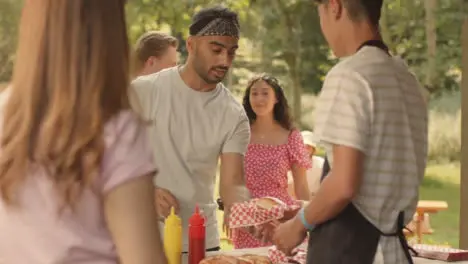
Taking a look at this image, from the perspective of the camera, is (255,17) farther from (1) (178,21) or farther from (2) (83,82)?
(2) (83,82)

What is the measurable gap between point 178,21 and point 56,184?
713 cm

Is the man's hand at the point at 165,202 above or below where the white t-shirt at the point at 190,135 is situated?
below

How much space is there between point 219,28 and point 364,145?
4.56 ft

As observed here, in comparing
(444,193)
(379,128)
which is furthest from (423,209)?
(379,128)

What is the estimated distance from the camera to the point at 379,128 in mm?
2199

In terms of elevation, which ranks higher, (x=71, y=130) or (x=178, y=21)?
(x=178, y=21)

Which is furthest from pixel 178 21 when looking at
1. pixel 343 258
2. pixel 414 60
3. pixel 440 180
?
pixel 343 258

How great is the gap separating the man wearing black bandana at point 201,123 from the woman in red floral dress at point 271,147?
1583mm

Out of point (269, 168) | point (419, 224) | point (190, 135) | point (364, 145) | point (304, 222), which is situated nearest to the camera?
point (364, 145)

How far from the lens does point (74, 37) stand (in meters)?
1.22

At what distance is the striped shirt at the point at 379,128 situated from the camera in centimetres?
218

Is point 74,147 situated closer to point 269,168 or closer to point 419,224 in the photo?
point 269,168

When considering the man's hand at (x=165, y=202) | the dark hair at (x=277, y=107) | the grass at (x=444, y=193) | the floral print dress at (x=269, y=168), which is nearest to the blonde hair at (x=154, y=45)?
the floral print dress at (x=269, y=168)

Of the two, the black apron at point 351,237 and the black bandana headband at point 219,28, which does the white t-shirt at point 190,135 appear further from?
the black apron at point 351,237
